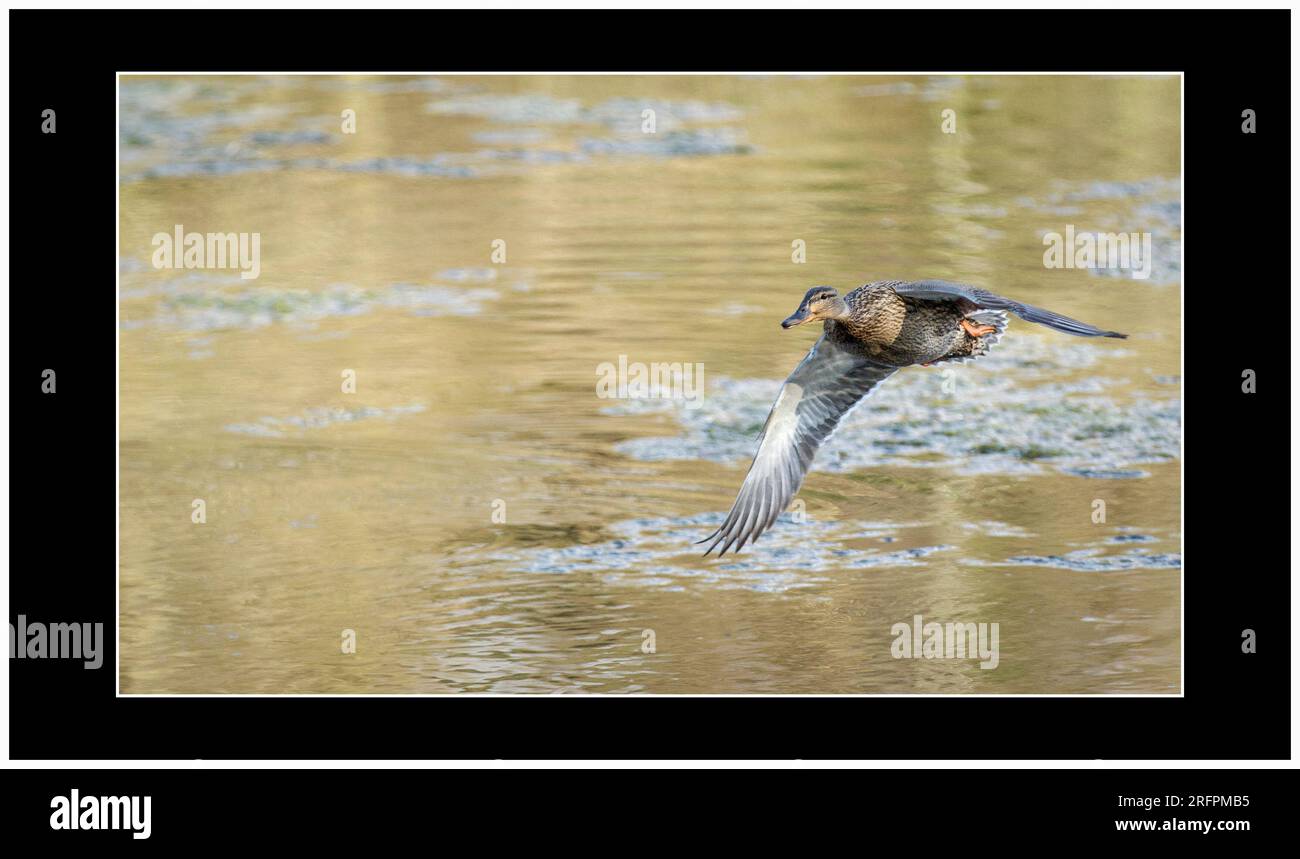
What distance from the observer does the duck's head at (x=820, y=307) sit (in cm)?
786

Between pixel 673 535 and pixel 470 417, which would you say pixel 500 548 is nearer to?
pixel 673 535

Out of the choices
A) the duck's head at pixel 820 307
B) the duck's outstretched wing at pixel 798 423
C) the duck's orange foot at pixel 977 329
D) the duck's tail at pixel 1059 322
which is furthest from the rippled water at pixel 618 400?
the duck's tail at pixel 1059 322

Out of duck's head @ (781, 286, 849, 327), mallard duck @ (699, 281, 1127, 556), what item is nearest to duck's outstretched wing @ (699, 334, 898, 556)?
mallard duck @ (699, 281, 1127, 556)

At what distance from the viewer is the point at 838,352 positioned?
27.7 feet

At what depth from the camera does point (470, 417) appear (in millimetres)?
10711

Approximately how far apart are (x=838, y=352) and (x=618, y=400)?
9.06 feet

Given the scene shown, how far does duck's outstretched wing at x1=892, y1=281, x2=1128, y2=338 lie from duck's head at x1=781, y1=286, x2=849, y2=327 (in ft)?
0.92

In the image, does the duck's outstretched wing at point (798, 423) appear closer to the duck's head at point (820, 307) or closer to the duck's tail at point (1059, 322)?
the duck's head at point (820, 307)

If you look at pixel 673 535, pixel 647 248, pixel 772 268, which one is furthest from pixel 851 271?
pixel 673 535

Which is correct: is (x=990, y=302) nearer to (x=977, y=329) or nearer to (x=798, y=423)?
(x=977, y=329)

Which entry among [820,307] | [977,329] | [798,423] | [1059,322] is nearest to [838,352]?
[798,423]

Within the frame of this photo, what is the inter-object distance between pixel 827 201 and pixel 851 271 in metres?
2.16

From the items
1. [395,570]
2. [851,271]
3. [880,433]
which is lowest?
[395,570]

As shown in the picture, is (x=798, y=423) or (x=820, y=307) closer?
(x=820, y=307)
